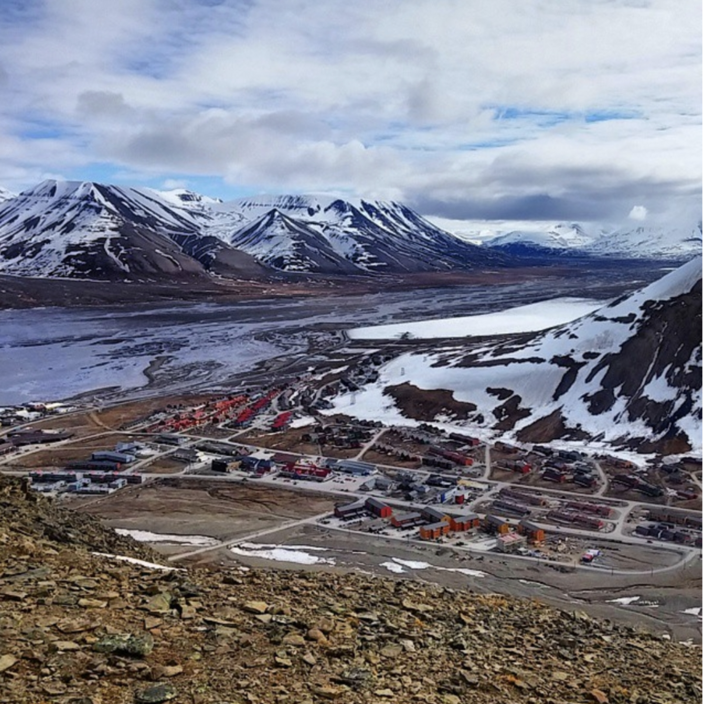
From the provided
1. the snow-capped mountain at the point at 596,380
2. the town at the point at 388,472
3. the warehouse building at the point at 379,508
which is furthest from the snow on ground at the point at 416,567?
the snow-capped mountain at the point at 596,380

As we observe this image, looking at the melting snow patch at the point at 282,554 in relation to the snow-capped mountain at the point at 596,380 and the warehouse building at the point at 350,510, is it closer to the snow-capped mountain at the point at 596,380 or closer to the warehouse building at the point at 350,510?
the warehouse building at the point at 350,510

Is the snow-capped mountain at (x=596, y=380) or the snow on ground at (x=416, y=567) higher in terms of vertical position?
the snow-capped mountain at (x=596, y=380)

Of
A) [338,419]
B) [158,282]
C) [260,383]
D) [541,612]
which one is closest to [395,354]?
[260,383]

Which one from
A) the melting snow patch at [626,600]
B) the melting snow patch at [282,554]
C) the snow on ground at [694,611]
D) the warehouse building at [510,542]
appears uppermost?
the melting snow patch at [282,554]

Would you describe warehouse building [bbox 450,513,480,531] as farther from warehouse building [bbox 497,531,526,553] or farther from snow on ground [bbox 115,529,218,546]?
snow on ground [bbox 115,529,218,546]

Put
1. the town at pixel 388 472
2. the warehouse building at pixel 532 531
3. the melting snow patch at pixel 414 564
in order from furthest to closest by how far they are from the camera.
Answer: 1. the town at pixel 388 472
2. the warehouse building at pixel 532 531
3. the melting snow patch at pixel 414 564

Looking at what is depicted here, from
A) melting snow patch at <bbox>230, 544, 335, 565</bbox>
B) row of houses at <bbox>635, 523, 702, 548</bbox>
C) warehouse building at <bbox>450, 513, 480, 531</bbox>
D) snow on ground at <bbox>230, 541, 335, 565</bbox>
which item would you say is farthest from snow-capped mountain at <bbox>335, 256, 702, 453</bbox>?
melting snow patch at <bbox>230, 544, 335, 565</bbox>
